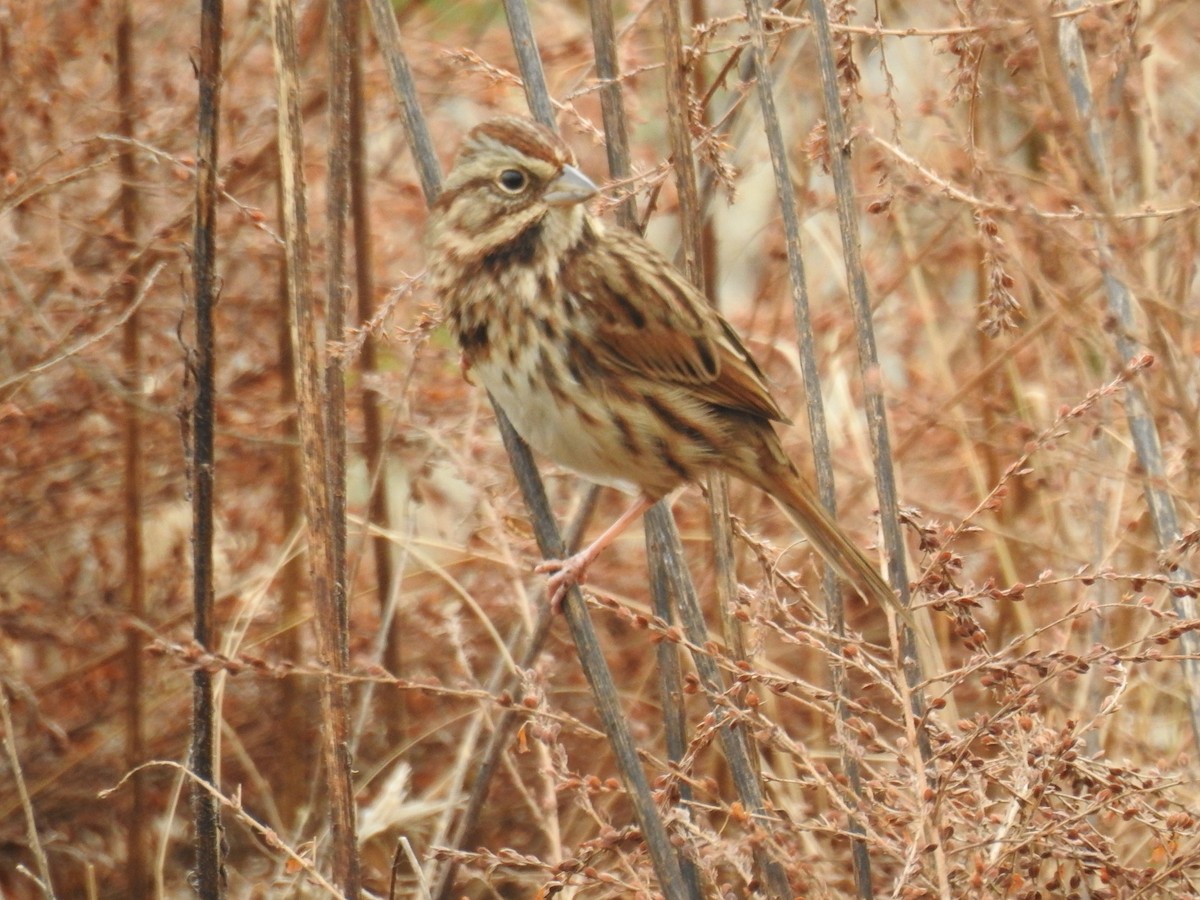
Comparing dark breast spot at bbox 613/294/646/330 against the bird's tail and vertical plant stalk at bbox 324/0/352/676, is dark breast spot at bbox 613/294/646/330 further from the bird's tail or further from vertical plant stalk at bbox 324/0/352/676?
vertical plant stalk at bbox 324/0/352/676

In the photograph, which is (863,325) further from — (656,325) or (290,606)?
(290,606)

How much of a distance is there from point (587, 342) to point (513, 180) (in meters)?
0.32

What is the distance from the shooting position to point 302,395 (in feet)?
7.42

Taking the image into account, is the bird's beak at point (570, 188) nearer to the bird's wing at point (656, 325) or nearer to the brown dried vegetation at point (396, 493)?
the bird's wing at point (656, 325)

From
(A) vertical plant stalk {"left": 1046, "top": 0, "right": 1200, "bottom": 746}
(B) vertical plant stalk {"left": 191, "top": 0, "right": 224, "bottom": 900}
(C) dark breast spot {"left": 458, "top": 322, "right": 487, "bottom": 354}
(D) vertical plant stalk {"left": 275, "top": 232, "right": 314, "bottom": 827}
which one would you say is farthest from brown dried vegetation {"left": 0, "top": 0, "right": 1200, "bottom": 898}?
(B) vertical plant stalk {"left": 191, "top": 0, "right": 224, "bottom": 900}

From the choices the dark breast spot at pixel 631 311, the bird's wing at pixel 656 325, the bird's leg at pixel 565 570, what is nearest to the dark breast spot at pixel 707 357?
the bird's wing at pixel 656 325

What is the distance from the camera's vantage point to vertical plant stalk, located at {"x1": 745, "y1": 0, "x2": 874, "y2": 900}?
2.28 meters

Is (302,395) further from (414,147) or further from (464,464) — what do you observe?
(464,464)

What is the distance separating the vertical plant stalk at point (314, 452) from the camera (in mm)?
2248

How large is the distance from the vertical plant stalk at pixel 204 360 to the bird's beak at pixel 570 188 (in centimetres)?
51

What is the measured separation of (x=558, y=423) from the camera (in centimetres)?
267

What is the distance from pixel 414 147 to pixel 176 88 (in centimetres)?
197

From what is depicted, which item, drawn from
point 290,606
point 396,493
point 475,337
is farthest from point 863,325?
point 396,493

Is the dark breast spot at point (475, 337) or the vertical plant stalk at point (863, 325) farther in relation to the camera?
the dark breast spot at point (475, 337)
